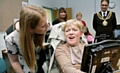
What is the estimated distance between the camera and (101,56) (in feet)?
3.68

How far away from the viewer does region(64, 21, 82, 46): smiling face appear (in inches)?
69.2

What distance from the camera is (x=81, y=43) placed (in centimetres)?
188

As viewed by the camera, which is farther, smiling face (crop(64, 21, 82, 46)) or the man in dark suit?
the man in dark suit

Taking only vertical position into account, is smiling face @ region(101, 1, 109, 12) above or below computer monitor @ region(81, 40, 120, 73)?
above

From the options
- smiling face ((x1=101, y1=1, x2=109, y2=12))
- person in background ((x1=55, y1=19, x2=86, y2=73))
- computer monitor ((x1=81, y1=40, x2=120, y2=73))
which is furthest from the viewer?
smiling face ((x1=101, y1=1, x2=109, y2=12))

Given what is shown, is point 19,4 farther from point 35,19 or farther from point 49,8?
point 35,19

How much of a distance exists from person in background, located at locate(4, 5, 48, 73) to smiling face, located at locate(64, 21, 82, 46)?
29 cm

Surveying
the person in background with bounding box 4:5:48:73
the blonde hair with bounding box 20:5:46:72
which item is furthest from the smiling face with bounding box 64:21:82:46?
the blonde hair with bounding box 20:5:46:72

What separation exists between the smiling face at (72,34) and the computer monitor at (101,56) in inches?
22.8

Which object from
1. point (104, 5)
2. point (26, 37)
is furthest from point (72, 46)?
point (104, 5)

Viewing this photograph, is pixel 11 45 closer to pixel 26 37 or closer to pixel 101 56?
pixel 26 37

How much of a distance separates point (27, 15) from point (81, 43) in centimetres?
81

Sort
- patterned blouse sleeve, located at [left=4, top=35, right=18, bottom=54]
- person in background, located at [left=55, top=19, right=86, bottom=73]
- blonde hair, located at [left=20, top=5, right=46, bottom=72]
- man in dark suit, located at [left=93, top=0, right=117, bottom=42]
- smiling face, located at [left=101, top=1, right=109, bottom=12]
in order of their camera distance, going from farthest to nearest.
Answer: man in dark suit, located at [left=93, top=0, right=117, bottom=42]
smiling face, located at [left=101, top=1, right=109, bottom=12]
person in background, located at [left=55, top=19, right=86, bottom=73]
patterned blouse sleeve, located at [left=4, top=35, right=18, bottom=54]
blonde hair, located at [left=20, top=5, right=46, bottom=72]

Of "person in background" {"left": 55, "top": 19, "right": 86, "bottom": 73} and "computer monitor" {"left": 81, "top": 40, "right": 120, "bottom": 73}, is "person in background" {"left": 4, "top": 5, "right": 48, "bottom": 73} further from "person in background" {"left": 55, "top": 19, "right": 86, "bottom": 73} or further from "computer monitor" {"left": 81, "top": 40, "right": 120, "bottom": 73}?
Answer: "computer monitor" {"left": 81, "top": 40, "right": 120, "bottom": 73}
